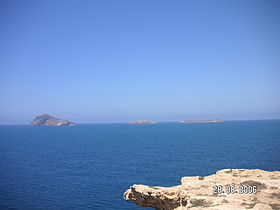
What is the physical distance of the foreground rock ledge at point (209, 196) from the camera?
32.5 feet

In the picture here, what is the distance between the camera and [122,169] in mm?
43250

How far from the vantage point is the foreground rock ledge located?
991 centimetres

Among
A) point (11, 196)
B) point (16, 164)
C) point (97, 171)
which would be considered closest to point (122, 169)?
point (97, 171)

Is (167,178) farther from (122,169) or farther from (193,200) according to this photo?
(193,200)

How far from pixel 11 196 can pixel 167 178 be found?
1020 inches
